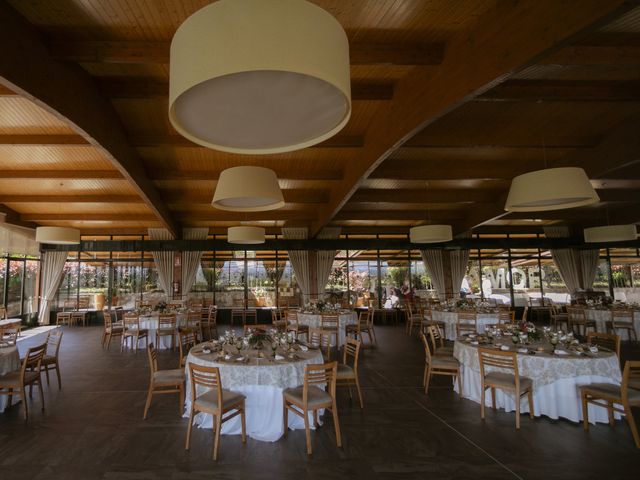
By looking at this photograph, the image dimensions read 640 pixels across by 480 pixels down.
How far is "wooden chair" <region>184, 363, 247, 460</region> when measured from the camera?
369 centimetres

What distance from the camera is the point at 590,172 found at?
24.5ft

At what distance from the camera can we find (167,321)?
926 cm

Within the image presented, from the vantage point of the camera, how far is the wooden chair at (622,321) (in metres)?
9.17

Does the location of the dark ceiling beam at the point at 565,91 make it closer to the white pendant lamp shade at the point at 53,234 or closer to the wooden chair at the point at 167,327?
the wooden chair at the point at 167,327

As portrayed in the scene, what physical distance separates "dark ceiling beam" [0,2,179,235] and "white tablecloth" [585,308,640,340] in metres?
12.4

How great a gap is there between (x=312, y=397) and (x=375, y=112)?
4.93 metres

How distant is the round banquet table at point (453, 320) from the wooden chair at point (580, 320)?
2726 millimetres

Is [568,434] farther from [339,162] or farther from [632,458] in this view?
[339,162]

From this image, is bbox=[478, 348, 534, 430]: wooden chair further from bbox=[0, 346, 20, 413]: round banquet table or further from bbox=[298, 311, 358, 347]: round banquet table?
bbox=[0, 346, 20, 413]: round banquet table

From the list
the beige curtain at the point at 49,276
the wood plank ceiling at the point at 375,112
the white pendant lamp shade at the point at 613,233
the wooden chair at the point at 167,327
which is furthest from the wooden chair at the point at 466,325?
the beige curtain at the point at 49,276

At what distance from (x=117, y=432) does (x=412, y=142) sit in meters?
6.44

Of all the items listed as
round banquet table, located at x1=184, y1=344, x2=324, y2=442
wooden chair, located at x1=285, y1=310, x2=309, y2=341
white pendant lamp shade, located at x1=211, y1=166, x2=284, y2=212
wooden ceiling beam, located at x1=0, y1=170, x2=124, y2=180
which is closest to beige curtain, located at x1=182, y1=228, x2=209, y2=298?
wooden ceiling beam, located at x1=0, y1=170, x2=124, y2=180

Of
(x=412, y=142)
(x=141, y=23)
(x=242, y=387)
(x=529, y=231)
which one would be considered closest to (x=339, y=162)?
(x=412, y=142)

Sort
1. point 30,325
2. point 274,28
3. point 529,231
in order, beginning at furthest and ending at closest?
point 529,231
point 30,325
point 274,28
